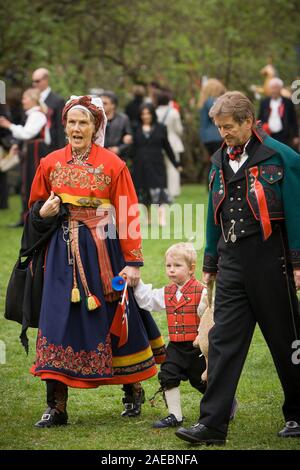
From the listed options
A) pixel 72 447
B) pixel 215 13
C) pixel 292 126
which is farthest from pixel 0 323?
pixel 215 13

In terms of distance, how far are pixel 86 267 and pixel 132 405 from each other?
3.45 ft

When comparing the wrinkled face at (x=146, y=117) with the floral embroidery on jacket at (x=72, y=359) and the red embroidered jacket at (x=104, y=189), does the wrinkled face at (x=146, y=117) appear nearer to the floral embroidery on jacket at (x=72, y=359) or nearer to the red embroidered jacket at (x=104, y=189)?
the red embroidered jacket at (x=104, y=189)

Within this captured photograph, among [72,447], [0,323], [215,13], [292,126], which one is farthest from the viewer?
[215,13]

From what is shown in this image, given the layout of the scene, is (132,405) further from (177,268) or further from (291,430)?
(291,430)

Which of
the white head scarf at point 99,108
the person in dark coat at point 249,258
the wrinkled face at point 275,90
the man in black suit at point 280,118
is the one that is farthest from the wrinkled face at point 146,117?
the person in dark coat at point 249,258

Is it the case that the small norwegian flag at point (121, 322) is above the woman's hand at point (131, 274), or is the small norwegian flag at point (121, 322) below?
below

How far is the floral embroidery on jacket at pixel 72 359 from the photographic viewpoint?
6.88 metres

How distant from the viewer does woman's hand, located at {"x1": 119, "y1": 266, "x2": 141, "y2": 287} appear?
23.0 feet

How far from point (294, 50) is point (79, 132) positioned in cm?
2291

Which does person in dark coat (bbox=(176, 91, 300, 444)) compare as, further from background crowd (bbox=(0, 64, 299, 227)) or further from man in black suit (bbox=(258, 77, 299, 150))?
man in black suit (bbox=(258, 77, 299, 150))

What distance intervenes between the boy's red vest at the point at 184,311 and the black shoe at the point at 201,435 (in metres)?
0.87

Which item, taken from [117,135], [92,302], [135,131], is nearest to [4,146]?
[135,131]
